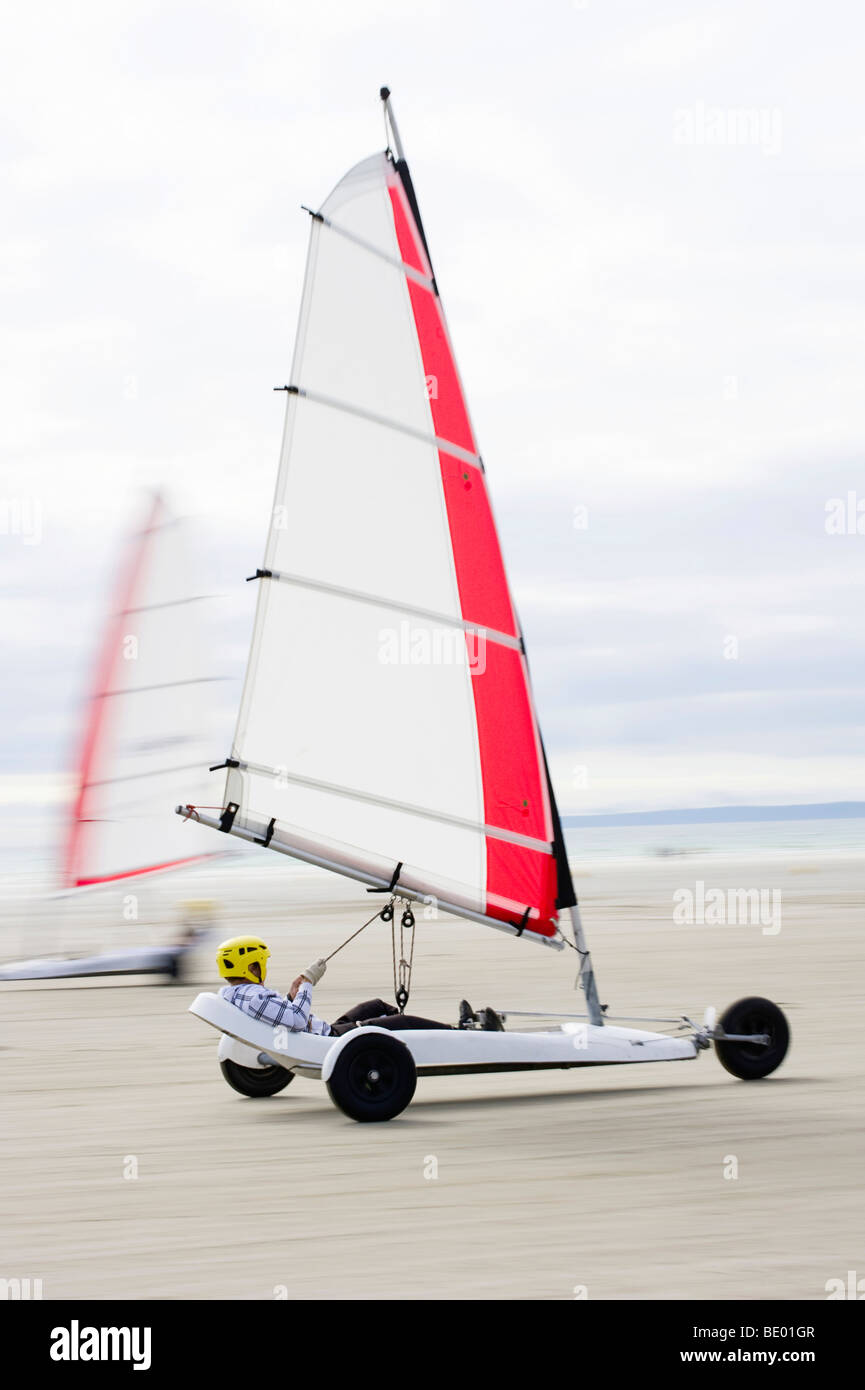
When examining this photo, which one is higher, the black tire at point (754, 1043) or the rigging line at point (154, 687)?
the rigging line at point (154, 687)

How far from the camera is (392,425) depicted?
9.80 metres

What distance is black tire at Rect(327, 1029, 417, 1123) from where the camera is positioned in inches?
341

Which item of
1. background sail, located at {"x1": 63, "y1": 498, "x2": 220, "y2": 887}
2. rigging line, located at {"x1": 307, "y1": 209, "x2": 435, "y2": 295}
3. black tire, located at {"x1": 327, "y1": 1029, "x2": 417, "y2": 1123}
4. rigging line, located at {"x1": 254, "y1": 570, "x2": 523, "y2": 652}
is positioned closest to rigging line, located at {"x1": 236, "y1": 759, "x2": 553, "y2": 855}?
rigging line, located at {"x1": 254, "y1": 570, "x2": 523, "y2": 652}

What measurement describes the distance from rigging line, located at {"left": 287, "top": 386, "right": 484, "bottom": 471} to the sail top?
0.5 inches

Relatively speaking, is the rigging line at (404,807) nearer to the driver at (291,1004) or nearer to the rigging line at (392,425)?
the driver at (291,1004)

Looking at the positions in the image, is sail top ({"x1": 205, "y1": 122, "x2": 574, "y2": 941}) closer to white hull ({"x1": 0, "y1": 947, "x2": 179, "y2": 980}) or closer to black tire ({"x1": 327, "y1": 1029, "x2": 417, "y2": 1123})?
black tire ({"x1": 327, "y1": 1029, "x2": 417, "y2": 1123})

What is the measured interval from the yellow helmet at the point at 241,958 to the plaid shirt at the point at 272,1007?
0.21 meters

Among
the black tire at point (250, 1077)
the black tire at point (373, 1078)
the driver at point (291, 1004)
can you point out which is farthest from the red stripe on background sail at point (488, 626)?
the black tire at point (250, 1077)

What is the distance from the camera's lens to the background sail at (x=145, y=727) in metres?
20.3
